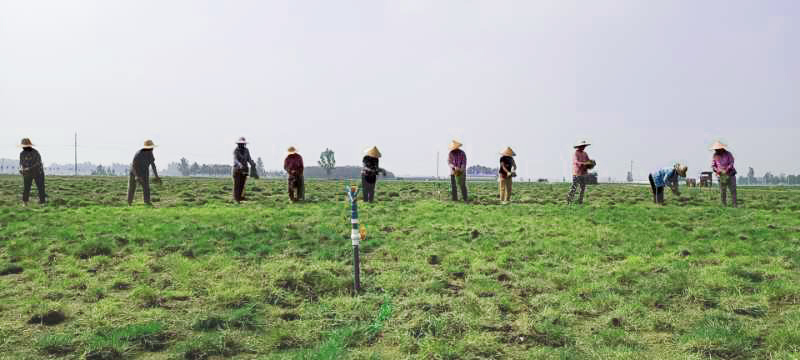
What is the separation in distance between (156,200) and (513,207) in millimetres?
14073

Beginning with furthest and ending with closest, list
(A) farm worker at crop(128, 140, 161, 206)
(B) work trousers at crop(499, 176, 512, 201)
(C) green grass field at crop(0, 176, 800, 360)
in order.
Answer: (B) work trousers at crop(499, 176, 512, 201) → (A) farm worker at crop(128, 140, 161, 206) → (C) green grass field at crop(0, 176, 800, 360)

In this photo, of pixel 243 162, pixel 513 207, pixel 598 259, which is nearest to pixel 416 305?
pixel 598 259

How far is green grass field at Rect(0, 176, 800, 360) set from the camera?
5.29 m

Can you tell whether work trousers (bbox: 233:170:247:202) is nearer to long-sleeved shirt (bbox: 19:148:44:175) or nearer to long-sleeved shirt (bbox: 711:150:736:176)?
long-sleeved shirt (bbox: 19:148:44:175)

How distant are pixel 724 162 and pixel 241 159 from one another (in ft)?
56.0

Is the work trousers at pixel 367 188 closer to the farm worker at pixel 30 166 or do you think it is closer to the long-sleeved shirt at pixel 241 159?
the long-sleeved shirt at pixel 241 159

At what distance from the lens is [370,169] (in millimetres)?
17688

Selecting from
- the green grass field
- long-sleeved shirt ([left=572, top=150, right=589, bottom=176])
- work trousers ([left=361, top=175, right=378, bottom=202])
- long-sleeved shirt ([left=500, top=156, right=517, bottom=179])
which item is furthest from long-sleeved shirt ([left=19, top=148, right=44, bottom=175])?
long-sleeved shirt ([left=572, top=150, right=589, bottom=176])

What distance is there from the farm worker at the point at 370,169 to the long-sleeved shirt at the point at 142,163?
23.6ft

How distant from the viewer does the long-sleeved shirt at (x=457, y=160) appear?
18219 mm

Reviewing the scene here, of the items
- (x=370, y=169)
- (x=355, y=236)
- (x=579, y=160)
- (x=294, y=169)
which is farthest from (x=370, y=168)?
(x=355, y=236)

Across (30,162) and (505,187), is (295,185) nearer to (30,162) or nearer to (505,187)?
(505,187)

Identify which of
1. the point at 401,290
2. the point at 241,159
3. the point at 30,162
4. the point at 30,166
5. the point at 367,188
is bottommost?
the point at 401,290

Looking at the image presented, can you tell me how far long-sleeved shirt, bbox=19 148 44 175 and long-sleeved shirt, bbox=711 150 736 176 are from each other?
79.3 ft
